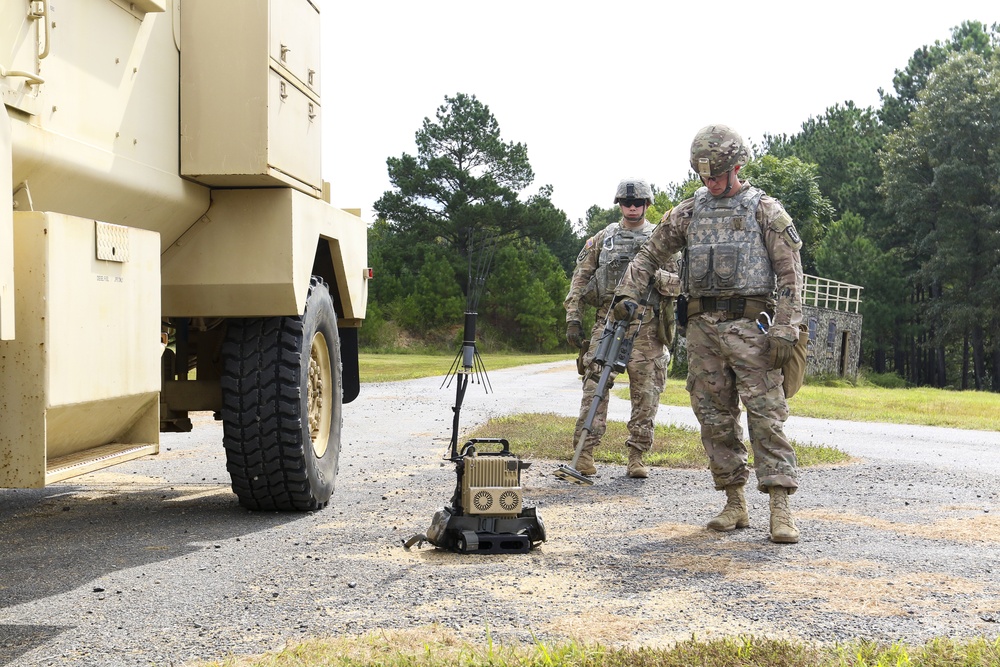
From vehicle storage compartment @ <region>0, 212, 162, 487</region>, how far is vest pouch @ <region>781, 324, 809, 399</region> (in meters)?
3.37

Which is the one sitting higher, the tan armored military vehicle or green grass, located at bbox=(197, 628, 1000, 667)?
the tan armored military vehicle

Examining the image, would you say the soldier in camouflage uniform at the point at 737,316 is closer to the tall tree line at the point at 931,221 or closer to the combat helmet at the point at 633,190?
the combat helmet at the point at 633,190

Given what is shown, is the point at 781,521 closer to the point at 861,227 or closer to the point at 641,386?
the point at 641,386

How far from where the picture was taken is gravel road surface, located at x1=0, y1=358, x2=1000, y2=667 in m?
3.84

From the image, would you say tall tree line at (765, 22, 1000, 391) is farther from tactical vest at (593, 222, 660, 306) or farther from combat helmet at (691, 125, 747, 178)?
combat helmet at (691, 125, 747, 178)

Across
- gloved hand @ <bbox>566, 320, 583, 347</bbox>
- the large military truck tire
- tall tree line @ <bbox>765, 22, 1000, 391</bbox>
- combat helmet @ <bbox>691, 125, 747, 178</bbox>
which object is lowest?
the large military truck tire

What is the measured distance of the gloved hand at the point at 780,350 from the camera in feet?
19.1

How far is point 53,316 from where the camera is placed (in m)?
3.90

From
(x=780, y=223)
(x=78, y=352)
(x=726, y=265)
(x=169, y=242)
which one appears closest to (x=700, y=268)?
(x=726, y=265)

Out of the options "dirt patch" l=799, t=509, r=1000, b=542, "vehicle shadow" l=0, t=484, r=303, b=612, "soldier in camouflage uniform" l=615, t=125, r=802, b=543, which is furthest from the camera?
"soldier in camouflage uniform" l=615, t=125, r=802, b=543

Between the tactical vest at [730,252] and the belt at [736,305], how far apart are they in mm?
42

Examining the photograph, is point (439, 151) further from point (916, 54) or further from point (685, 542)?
point (685, 542)

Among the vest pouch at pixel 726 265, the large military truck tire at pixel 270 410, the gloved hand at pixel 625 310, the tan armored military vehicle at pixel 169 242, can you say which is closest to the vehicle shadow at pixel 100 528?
the large military truck tire at pixel 270 410

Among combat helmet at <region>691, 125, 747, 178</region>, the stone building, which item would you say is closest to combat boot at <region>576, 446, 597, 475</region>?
combat helmet at <region>691, 125, 747, 178</region>
